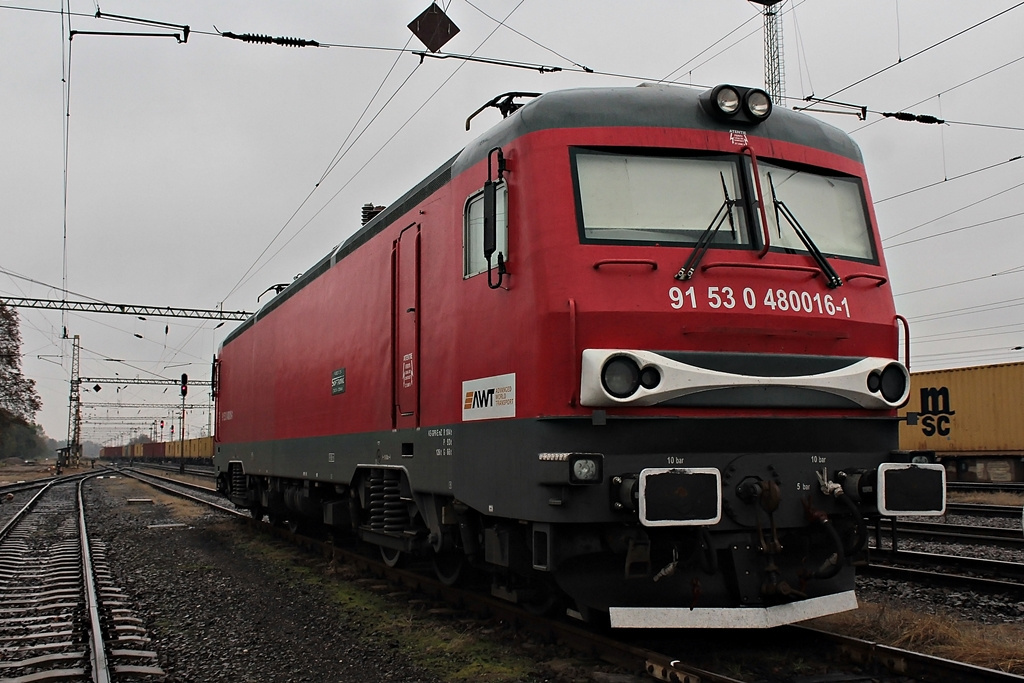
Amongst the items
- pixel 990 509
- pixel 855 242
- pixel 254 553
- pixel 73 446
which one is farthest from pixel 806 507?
pixel 73 446

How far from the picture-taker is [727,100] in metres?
5.96

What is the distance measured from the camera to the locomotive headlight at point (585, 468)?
16.7 feet

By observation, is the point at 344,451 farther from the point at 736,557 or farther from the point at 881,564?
the point at 881,564

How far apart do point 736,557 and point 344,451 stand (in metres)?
5.07

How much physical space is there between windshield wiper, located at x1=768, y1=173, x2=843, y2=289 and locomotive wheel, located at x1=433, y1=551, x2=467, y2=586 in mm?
3901

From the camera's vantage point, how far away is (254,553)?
484 inches

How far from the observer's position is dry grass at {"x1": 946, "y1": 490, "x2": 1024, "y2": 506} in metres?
17.8

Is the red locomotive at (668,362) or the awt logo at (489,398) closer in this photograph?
the red locomotive at (668,362)

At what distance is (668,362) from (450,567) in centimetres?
368

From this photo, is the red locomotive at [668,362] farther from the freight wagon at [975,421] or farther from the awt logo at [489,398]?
the freight wagon at [975,421]

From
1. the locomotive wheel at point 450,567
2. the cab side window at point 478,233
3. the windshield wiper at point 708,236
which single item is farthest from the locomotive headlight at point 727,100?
the locomotive wheel at point 450,567

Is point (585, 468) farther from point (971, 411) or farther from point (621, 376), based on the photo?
point (971, 411)

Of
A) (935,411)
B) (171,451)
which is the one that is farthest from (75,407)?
(935,411)

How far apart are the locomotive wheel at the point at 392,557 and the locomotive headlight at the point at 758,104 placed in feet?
18.2
